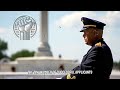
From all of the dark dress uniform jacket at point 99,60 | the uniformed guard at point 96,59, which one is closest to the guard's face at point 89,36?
the uniformed guard at point 96,59

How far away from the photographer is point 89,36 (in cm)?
580

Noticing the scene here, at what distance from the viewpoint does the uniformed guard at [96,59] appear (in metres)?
5.54

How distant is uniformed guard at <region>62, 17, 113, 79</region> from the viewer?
554 cm

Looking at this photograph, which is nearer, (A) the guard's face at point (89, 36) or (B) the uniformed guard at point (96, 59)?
(B) the uniformed guard at point (96, 59)
